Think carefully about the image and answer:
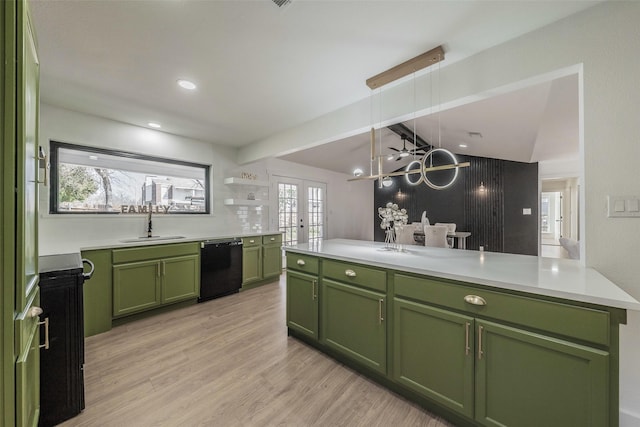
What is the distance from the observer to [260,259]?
4.32 m

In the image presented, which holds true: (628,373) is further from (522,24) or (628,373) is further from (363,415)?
(522,24)

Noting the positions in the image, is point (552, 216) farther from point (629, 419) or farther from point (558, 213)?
point (629, 419)

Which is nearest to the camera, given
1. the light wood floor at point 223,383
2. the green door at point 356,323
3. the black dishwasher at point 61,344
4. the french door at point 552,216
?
the black dishwasher at point 61,344

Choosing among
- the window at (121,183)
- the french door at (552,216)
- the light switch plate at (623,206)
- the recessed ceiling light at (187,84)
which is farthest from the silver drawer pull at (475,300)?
the french door at (552,216)

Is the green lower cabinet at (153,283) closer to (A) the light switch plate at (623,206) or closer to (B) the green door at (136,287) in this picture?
(B) the green door at (136,287)

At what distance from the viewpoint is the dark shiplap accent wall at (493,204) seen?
578cm

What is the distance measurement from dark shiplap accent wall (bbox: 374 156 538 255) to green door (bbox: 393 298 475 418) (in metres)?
5.75

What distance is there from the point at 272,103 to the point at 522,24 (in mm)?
2151

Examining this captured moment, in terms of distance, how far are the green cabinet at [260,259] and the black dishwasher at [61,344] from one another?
2.51 m

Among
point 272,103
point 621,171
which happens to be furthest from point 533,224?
point 272,103

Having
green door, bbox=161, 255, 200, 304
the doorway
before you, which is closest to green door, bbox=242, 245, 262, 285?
green door, bbox=161, 255, 200, 304

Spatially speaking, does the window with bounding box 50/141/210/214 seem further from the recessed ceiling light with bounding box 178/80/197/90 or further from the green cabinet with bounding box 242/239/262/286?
the recessed ceiling light with bounding box 178/80/197/90

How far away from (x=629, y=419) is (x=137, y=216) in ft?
15.6

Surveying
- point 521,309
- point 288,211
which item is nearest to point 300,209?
point 288,211
